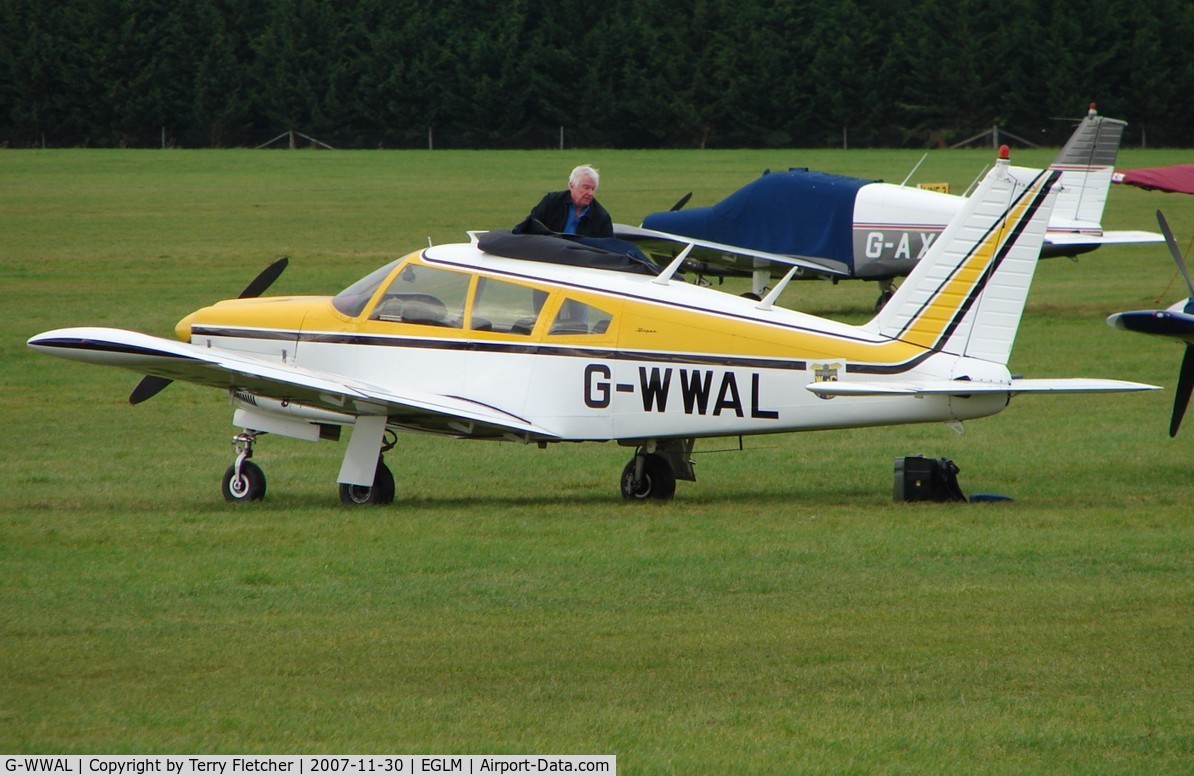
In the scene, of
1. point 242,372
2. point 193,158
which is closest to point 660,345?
point 242,372

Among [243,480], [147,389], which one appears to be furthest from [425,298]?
[147,389]

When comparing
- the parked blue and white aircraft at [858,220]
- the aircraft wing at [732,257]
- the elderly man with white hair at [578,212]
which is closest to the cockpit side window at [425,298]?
the elderly man with white hair at [578,212]

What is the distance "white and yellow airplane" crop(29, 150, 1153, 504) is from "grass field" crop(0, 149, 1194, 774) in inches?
23.3

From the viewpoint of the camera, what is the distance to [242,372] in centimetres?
970

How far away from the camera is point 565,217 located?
11.3 metres

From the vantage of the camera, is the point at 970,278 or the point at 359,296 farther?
the point at 359,296

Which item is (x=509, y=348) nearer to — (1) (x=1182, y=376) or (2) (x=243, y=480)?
(2) (x=243, y=480)

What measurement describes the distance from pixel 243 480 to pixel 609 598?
385 cm

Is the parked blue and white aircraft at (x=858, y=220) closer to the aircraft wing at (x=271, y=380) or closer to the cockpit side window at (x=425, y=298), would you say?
the cockpit side window at (x=425, y=298)

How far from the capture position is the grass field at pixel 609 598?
224 inches

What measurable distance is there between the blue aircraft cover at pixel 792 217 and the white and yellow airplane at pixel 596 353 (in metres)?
11.3

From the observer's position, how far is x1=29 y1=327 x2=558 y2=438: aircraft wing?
9453 mm
